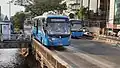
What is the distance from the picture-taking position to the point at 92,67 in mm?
17859

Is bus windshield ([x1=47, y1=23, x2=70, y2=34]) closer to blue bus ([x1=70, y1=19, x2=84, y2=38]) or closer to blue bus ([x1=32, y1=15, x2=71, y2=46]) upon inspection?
blue bus ([x1=32, y1=15, x2=71, y2=46])

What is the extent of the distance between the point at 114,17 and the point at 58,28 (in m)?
36.6

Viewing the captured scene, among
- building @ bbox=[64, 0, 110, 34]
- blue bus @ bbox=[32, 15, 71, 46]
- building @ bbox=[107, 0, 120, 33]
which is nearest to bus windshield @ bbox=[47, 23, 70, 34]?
blue bus @ bbox=[32, 15, 71, 46]

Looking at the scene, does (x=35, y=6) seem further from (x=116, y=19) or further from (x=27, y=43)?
(x=27, y=43)

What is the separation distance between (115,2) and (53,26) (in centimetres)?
3744

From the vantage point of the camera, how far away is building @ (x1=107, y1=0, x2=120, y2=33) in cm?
5872

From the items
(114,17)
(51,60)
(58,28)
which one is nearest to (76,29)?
(114,17)

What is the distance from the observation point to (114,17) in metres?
61.5

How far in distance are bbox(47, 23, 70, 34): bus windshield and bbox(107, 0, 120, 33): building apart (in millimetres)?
31508

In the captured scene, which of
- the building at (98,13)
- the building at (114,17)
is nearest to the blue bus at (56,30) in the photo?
the building at (114,17)

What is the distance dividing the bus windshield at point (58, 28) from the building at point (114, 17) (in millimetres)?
31508

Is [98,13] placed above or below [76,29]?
above

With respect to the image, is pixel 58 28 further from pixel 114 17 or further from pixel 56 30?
pixel 114 17

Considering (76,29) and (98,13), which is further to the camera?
(98,13)
